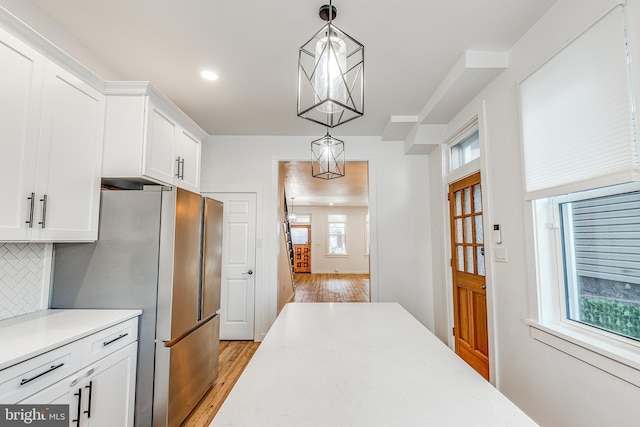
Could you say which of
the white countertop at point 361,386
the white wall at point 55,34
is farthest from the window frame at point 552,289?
the white wall at point 55,34

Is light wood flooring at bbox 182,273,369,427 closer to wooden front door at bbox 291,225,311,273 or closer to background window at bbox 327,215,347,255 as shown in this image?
wooden front door at bbox 291,225,311,273

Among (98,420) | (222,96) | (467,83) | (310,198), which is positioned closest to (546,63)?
(467,83)

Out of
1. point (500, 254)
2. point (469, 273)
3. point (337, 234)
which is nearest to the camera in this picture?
point (500, 254)

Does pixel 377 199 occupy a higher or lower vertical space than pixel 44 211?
higher

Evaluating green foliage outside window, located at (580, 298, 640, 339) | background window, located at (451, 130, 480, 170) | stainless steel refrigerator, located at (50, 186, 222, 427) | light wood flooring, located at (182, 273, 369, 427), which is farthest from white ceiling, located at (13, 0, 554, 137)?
light wood flooring, located at (182, 273, 369, 427)

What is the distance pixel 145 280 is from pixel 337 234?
9.11 m

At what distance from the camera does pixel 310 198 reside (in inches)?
353

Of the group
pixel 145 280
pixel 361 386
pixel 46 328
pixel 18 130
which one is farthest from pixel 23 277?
pixel 361 386

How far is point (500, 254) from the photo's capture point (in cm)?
223

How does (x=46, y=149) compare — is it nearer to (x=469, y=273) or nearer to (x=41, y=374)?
(x=41, y=374)

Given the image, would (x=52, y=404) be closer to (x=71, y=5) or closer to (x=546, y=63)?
(x=71, y=5)

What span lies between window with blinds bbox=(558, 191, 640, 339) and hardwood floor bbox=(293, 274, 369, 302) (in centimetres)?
488

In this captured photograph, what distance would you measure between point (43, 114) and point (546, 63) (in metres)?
2.86

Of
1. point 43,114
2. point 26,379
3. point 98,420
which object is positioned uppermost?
point 43,114
